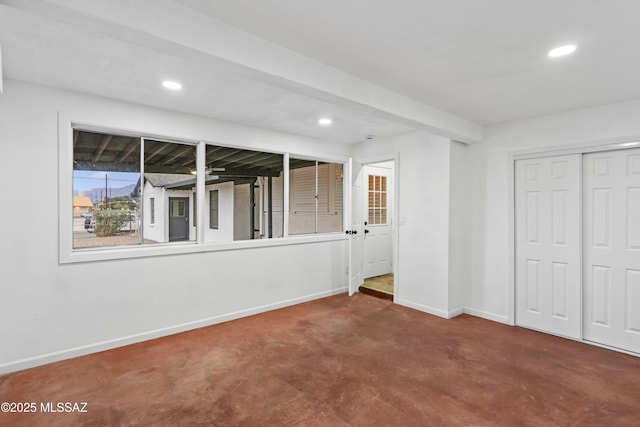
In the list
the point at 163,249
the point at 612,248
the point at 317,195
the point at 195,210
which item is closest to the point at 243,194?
the point at 317,195

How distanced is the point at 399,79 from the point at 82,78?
8.92ft

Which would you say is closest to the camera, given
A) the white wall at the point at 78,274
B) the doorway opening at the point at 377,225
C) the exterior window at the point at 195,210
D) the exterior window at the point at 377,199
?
the white wall at the point at 78,274

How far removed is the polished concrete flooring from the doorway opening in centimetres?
226

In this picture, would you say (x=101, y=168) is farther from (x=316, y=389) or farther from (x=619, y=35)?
(x=619, y=35)

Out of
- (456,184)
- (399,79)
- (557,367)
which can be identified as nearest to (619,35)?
(399,79)

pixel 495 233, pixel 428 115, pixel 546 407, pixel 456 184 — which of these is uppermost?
pixel 428 115

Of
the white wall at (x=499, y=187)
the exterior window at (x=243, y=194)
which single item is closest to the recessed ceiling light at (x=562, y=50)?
the white wall at (x=499, y=187)

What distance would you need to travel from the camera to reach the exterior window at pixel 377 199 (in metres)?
6.20

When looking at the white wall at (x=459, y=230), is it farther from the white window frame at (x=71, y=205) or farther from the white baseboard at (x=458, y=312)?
the white window frame at (x=71, y=205)

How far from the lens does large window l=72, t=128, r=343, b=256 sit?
3369mm

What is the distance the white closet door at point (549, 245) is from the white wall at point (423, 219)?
0.87 meters

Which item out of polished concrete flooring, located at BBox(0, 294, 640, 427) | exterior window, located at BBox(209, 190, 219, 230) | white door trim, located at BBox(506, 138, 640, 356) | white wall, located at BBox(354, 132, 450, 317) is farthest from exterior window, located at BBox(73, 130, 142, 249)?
white door trim, located at BBox(506, 138, 640, 356)

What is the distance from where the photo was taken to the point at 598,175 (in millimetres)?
3504

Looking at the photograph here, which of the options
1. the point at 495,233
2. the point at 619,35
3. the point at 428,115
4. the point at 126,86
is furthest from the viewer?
the point at 495,233
